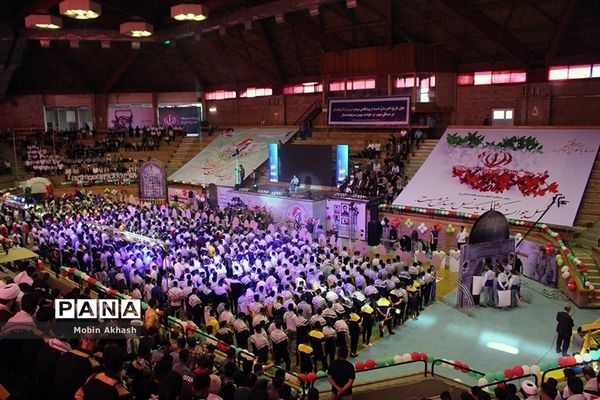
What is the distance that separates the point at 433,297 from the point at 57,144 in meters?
27.1

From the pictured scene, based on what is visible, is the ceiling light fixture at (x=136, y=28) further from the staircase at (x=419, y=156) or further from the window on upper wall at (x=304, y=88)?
the staircase at (x=419, y=156)

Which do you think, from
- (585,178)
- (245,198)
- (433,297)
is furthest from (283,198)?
(585,178)

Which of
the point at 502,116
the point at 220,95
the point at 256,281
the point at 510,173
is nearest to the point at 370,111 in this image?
the point at 502,116

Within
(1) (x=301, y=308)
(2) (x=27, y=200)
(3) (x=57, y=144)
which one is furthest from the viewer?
(3) (x=57, y=144)

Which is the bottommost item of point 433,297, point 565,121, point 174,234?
point 433,297

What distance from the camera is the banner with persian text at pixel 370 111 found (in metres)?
24.9

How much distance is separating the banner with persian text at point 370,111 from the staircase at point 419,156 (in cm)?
146

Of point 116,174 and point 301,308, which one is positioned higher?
point 116,174

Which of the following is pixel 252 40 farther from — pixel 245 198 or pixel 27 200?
pixel 27 200

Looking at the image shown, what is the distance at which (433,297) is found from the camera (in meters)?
13.9

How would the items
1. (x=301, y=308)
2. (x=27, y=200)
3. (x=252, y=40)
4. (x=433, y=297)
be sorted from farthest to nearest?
1. (x=252, y=40)
2. (x=27, y=200)
3. (x=433, y=297)
4. (x=301, y=308)

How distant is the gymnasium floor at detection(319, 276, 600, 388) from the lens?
33.8ft

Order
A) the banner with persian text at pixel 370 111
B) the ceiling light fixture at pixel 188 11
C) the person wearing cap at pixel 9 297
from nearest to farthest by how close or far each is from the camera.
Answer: the person wearing cap at pixel 9 297 < the ceiling light fixture at pixel 188 11 < the banner with persian text at pixel 370 111

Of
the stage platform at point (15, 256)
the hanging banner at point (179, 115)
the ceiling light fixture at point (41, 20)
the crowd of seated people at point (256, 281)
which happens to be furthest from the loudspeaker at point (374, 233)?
the hanging banner at point (179, 115)
